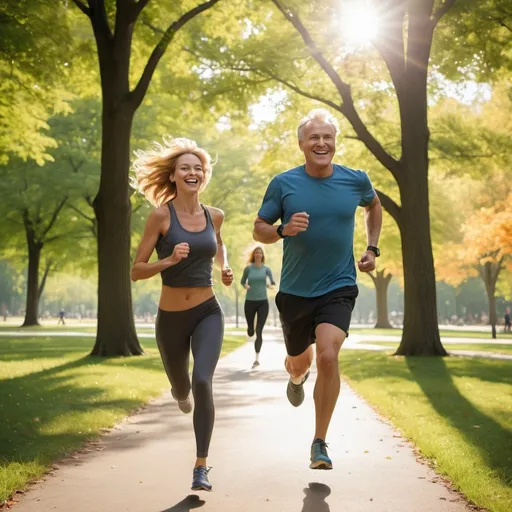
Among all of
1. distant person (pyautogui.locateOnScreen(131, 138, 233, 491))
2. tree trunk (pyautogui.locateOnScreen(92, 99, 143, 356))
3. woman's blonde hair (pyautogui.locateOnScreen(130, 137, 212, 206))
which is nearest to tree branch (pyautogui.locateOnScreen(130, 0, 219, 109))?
tree trunk (pyautogui.locateOnScreen(92, 99, 143, 356))

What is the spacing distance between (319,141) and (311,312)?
1216 mm

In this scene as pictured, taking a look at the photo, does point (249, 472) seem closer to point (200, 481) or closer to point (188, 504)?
point (200, 481)

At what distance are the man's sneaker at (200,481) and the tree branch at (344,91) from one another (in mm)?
13698

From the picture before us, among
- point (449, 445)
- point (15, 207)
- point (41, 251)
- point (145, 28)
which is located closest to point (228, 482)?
point (449, 445)

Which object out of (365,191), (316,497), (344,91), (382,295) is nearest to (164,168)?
(365,191)

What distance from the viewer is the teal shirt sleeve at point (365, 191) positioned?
593 centimetres

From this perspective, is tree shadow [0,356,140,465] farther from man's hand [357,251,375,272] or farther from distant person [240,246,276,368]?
distant person [240,246,276,368]

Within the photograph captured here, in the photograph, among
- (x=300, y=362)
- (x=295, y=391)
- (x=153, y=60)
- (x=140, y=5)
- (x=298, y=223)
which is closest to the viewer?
(x=298, y=223)

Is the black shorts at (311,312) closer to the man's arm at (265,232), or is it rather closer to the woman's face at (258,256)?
the man's arm at (265,232)

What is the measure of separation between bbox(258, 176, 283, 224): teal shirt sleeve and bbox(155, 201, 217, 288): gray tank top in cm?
44

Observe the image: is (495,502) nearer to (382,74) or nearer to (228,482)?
(228,482)

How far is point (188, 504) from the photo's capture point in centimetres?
474

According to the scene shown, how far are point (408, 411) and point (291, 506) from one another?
14.2 feet

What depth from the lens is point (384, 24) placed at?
18.0 metres
